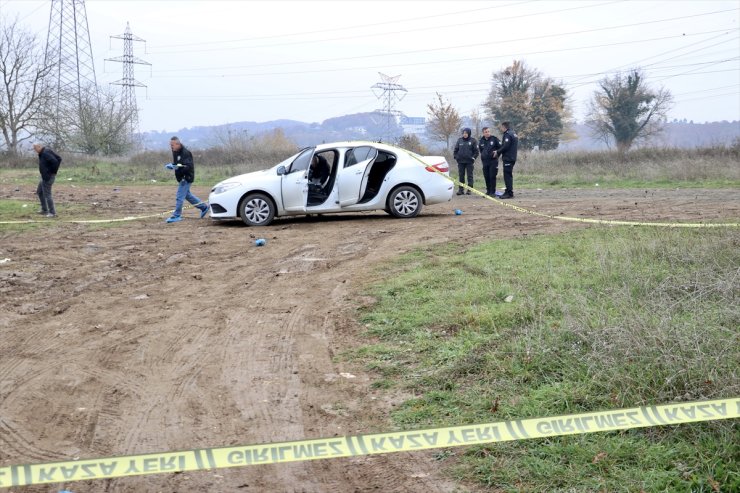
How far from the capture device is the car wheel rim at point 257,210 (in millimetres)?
14750

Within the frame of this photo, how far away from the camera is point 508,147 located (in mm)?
18375

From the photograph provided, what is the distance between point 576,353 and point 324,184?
992 cm

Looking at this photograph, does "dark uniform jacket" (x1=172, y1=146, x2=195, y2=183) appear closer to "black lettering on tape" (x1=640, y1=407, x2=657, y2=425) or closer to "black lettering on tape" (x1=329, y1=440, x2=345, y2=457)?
"black lettering on tape" (x1=329, y1=440, x2=345, y2=457)

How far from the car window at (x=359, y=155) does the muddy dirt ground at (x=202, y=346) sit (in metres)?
1.42

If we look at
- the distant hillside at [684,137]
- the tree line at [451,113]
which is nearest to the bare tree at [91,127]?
the tree line at [451,113]

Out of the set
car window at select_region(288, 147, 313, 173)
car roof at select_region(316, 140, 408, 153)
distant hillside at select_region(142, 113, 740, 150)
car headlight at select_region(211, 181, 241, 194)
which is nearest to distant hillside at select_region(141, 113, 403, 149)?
distant hillside at select_region(142, 113, 740, 150)

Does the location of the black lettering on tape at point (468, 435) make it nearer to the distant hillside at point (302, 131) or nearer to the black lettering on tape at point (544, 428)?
the black lettering on tape at point (544, 428)

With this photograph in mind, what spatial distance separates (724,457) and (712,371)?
78 cm

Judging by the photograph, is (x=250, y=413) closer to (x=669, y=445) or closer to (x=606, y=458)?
(x=606, y=458)

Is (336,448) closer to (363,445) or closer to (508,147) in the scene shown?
(363,445)

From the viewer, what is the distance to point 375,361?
621 cm

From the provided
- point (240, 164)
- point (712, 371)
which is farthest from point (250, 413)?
point (240, 164)

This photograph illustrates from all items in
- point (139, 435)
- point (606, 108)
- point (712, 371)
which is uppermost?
point (606, 108)

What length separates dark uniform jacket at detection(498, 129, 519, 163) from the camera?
18.3m
